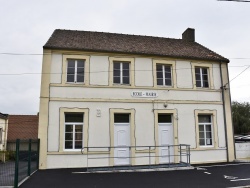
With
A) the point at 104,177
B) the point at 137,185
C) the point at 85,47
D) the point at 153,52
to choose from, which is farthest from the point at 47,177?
the point at 153,52

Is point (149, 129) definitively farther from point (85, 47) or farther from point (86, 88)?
point (85, 47)

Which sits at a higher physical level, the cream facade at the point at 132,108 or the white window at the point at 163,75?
the white window at the point at 163,75

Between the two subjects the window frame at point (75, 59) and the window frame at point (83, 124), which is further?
the window frame at point (75, 59)

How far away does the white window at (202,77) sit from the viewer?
49.7ft

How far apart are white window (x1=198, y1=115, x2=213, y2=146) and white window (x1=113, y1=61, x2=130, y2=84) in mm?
4804

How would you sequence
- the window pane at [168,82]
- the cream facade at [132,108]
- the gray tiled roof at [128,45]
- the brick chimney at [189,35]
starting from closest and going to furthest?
1. the cream facade at [132,108]
2. the gray tiled roof at [128,45]
3. the window pane at [168,82]
4. the brick chimney at [189,35]

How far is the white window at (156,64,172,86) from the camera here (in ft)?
47.8

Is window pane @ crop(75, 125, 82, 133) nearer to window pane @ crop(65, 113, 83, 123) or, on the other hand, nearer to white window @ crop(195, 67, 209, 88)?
window pane @ crop(65, 113, 83, 123)

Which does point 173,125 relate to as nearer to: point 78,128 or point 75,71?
point 78,128

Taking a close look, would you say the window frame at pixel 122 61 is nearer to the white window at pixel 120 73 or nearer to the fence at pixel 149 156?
the white window at pixel 120 73

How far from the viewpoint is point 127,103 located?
13680 millimetres

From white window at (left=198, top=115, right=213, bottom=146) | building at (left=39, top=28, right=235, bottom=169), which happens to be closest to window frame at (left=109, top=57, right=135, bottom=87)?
building at (left=39, top=28, right=235, bottom=169)

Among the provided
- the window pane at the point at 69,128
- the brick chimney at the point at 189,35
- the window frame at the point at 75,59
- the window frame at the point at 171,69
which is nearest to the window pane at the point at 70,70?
the window frame at the point at 75,59

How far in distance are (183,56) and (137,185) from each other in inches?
337
